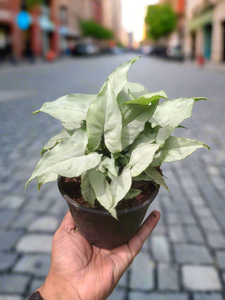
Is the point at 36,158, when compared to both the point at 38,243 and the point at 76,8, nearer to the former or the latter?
the point at 38,243

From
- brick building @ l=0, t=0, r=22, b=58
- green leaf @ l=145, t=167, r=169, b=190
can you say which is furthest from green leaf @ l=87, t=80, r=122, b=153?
brick building @ l=0, t=0, r=22, b=58

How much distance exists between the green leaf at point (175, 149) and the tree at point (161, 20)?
162ft

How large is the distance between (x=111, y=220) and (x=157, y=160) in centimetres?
36

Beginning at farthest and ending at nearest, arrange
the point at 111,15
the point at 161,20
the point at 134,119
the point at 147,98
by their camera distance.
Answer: the point at 111,15, the point at 161,20, the point at 134,119, the point at 147,98

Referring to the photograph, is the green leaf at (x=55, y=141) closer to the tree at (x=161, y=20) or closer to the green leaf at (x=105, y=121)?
the green leaf at (x=105, y=121)

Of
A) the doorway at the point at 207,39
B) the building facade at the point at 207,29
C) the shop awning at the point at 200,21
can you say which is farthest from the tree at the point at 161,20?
the doorway at the point at 207,39

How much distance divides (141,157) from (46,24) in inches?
1312

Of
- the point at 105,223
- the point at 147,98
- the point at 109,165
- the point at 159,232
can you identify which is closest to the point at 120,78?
the point at 147,98

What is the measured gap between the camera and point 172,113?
1216mm

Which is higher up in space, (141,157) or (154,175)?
(141,157)

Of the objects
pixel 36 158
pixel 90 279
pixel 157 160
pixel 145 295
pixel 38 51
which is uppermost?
pixel 38 51

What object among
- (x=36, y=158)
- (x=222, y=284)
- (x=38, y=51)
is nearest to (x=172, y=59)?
(x=38, y=51)

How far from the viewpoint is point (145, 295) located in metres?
2.02

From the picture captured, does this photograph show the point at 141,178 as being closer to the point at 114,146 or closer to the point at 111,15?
the point at 114,146
